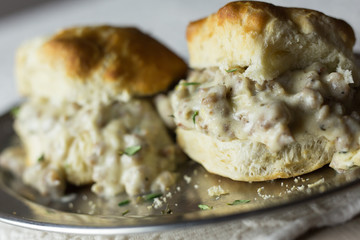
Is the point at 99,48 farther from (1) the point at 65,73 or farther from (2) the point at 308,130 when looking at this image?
(2) the point at 308,130

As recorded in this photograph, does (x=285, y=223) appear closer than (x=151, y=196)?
Yes

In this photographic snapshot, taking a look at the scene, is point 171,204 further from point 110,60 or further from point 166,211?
point 110,60

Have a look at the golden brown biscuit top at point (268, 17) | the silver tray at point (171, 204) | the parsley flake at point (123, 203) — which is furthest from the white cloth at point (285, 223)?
the golden brown biscuit top at point (268, 17)

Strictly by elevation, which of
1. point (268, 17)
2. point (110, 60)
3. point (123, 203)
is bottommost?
point (123, 203)

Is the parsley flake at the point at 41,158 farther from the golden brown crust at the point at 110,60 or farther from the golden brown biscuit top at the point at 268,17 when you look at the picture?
the golden brown biscuit top at the point at 268,17

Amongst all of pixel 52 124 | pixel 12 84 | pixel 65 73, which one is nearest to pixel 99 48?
pixel 65 73

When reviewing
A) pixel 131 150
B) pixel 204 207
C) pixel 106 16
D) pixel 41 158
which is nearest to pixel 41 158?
pixel 41 158

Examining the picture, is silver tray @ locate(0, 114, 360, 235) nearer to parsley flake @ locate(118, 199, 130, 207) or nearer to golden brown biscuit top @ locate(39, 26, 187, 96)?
parsley flake @ locate(118, 199, 130, 207)
